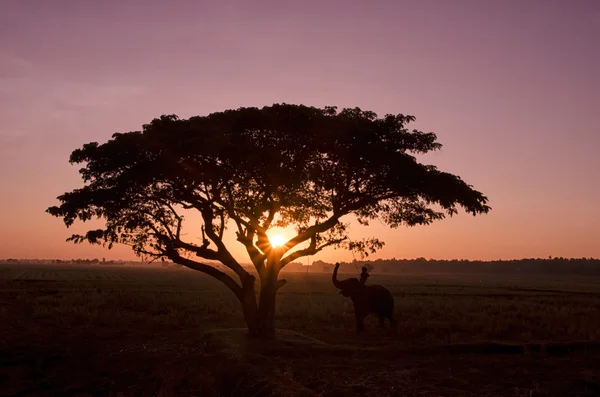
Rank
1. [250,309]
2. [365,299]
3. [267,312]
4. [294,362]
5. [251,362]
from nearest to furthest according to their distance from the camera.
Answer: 1. [251,362]
2. [294,362]
3. [267,312]
4. [250,309]
5. [365,299]

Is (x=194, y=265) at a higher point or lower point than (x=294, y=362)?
higher

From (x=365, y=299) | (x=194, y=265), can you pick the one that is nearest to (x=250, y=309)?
(x=194, y=265)

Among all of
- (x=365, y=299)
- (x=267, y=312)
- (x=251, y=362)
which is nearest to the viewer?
(x=251, y=362)

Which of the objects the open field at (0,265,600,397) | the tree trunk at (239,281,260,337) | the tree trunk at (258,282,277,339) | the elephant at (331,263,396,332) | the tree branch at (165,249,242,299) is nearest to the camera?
the open field at (0,265,600,397)

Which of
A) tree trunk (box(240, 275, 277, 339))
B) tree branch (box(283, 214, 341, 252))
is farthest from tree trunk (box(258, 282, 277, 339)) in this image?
tree branch (box(283, 214, 341, 252))

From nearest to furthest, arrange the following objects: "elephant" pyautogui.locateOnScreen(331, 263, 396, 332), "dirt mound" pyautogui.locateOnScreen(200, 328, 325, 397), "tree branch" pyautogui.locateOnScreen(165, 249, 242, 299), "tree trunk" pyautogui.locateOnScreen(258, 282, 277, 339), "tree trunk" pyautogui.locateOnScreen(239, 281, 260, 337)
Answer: "dirt mound" pyautogui.locateOnScreen(200, 328, 325, 397), "tree trunk" pyautogui.locateOnScreen(258, 282, 277, 339), "tree trunk" pyautogui.locateOnScreen(239, 281, 260, 337), "tree branch" pyautogui.locateOnScreen(165, 249, 242, 299), "elephant" pyautogui.locateOnScreen(331, 263, 396, 332)

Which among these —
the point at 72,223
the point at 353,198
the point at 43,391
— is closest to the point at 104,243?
the point at 72,223

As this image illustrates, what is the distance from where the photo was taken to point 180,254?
19828mm

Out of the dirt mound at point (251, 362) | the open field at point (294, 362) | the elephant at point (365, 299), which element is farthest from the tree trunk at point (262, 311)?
the elephant at point (365, 299)

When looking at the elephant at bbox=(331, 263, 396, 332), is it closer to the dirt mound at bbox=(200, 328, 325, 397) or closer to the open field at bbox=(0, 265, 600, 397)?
the open field at bbox=(0, 265, 600, 397)

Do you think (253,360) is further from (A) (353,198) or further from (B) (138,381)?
(A) (353,198)

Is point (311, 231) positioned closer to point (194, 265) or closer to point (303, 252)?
point (303, 252)

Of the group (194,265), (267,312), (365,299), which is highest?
(194,265)

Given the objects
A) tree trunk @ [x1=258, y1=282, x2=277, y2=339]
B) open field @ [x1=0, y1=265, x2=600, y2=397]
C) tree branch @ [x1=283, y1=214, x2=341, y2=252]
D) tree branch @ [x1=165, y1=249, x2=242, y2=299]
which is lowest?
open field @ [x1=0, y1=265, x2=600, y2=397]
